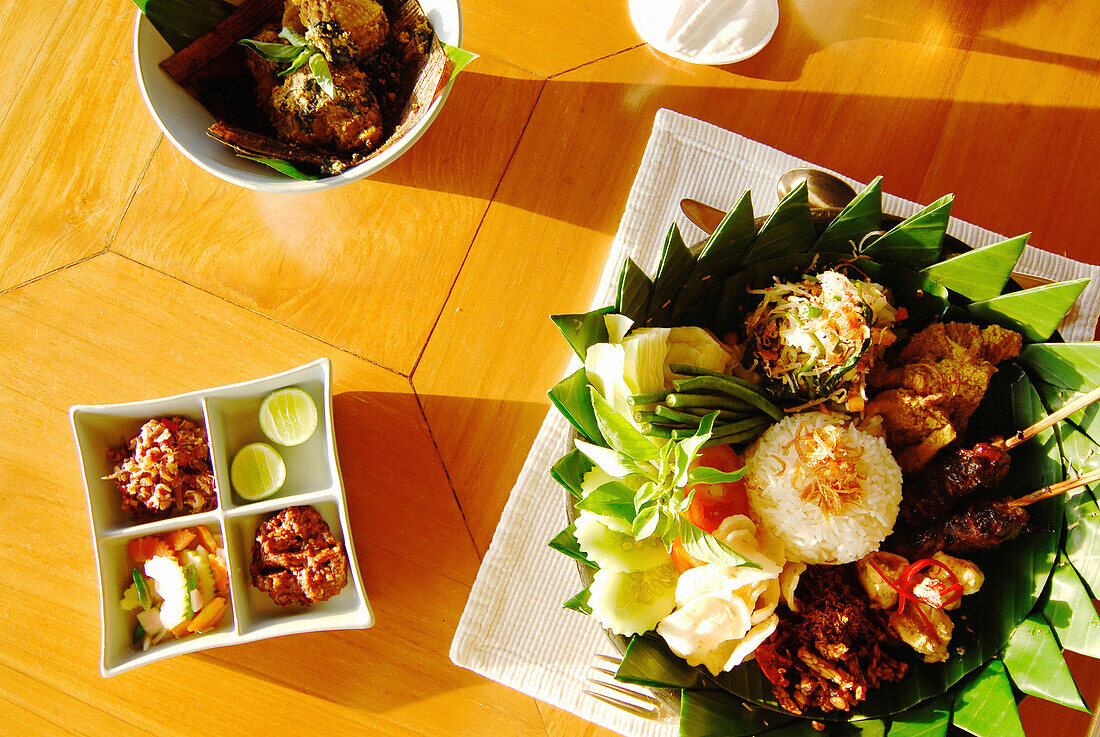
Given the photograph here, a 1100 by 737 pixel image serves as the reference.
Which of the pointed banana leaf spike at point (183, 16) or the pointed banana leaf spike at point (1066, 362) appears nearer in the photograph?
the pointed banana leaf spike at point (1066, 362)

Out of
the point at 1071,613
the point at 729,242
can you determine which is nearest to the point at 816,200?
the point at 729,242

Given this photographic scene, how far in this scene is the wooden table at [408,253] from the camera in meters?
1.03

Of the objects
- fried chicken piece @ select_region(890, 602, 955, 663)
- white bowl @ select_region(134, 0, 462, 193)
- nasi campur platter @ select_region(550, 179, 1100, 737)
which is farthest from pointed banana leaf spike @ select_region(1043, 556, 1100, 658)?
white bowl @ select_region(134, 0, 462, 193)

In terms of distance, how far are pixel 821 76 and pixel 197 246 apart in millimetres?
965

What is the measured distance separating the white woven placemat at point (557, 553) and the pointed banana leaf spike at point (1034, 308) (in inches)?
10.1

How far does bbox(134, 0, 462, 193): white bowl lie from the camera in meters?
0.85

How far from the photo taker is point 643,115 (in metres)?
1.07

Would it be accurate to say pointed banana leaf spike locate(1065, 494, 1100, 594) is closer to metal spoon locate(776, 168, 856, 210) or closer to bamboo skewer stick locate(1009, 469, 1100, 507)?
bamboo skewer stick locate(1009, 469, 1100, 507)

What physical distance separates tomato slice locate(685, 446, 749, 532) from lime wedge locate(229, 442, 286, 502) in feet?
1.90

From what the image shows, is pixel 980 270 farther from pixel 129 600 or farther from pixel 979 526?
pixel 129 600

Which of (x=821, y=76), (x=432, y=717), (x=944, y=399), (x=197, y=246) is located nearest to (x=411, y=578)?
(x=432, y=717)

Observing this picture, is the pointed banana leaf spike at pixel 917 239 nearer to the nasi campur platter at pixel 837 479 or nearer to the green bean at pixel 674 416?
the nasi campur platter at pixel 837 479

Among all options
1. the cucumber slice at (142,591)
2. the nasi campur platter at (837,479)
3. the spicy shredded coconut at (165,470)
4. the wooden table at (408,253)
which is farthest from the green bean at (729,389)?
the cucumber slice at (142,591)

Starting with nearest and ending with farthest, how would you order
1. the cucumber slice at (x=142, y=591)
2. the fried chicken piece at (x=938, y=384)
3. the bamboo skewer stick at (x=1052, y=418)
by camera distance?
the bamboo skewer stick at (x=1052, y=418), the fried chicken piece at (x=938, y=384), the cucumber slice at (x=142, y=591)
